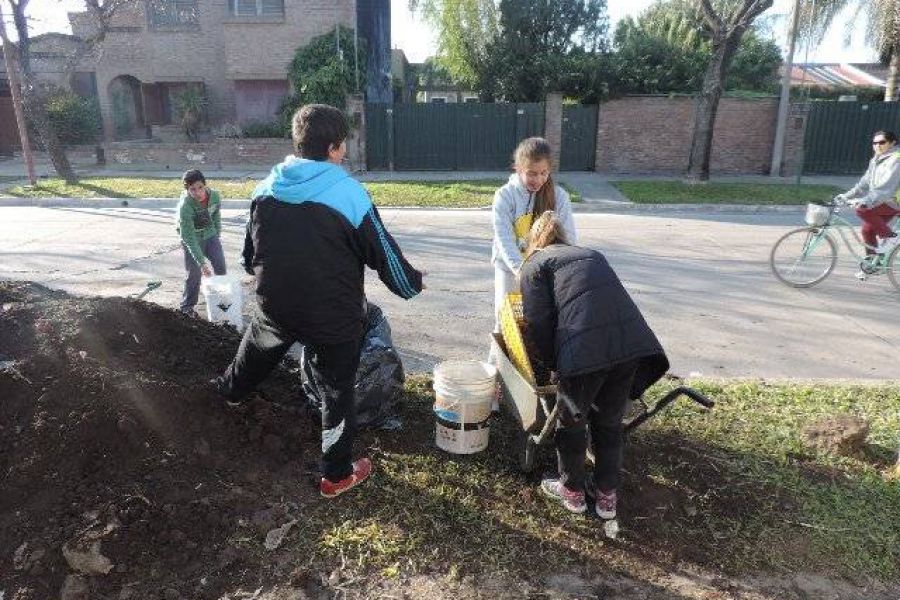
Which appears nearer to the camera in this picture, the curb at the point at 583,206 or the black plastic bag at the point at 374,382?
the black plastic bag at the point at 374,382

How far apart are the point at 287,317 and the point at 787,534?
2650 millimetres

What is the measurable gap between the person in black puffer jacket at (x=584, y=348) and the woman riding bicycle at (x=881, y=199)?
590cm

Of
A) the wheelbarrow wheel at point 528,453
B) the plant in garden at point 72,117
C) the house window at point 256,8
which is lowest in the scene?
the wheelbarrow wheel at point 528,453

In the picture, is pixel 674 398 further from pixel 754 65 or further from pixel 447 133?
pixel 754 65

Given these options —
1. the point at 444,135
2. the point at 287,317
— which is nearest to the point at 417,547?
the point at 287,317

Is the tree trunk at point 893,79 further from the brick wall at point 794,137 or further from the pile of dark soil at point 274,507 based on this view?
the pile of dark soil at point 274,507

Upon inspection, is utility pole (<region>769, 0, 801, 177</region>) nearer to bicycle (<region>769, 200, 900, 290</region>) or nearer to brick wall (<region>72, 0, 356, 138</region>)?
bicycle (<region>769, 200, 900, 290</region>)

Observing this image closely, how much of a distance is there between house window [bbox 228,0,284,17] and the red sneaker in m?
24.4

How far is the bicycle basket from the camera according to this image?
761 cm

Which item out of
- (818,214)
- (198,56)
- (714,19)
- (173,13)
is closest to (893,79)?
(714,19)

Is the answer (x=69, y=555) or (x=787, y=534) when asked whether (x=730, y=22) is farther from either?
(x=69, y=555)

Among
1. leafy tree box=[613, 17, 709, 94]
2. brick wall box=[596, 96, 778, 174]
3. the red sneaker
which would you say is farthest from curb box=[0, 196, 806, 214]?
the red sneaker

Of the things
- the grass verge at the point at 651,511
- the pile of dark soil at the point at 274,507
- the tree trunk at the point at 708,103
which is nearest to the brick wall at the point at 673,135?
the tree trunk at the point at 708,103

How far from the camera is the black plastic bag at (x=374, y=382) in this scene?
13.1 ft
